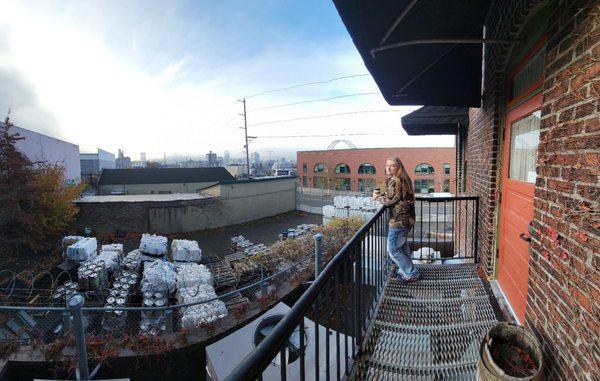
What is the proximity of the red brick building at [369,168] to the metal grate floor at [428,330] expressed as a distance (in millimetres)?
34956

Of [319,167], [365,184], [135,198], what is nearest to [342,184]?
[365,184]

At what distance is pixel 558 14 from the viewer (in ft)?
6.24

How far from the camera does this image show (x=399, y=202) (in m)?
Result: 3.76

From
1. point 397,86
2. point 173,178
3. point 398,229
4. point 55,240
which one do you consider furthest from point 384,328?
point 173,178

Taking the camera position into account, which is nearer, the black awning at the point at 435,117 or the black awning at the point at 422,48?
the black awning at the point at 422,48

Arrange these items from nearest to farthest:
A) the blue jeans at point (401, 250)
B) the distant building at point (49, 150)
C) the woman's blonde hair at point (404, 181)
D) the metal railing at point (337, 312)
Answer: the metal railing at point (337, 312)
the woman's blonde hair at point (404, 181)
the blue jeans at point (401, 250)
the distant building at point (49, 150)

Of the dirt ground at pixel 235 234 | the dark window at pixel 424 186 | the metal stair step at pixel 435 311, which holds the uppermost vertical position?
the metal stair step at pixel 435 311

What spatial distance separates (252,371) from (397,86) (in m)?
4.53

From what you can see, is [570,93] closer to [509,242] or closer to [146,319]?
[509,242]

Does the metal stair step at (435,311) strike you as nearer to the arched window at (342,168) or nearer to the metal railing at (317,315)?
the metal railing at (317,315)

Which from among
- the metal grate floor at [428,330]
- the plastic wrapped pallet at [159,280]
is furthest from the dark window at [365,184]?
the metal grate floor at [428,330]

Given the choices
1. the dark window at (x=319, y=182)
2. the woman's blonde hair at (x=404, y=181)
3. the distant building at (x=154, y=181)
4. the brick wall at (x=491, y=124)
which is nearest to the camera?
the brick wall at (x=491, y=124)

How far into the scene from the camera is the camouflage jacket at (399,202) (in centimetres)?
369

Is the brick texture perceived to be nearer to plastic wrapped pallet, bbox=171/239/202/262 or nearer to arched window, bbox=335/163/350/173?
plastic wrapped pallet, bbox=171/239/202/262
